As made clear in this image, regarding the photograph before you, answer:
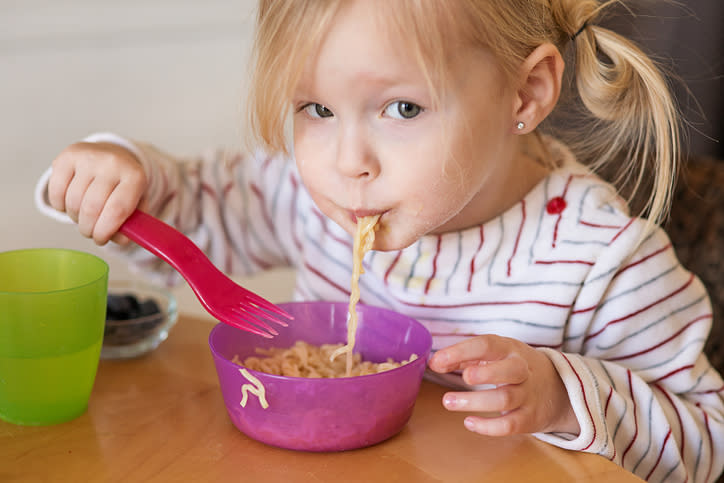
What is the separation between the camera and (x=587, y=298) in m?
0.91

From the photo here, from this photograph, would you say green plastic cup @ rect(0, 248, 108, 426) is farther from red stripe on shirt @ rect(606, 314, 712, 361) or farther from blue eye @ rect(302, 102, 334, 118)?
red stripe on shirt @ rect(606, 314, 712, 361)

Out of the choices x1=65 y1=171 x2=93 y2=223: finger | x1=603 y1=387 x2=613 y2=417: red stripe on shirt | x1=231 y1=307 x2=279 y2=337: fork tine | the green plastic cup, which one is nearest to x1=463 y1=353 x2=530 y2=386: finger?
x1=603 y1=387 x2=613 y2=417: red stripe on shirt

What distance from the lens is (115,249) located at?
3.59 feet

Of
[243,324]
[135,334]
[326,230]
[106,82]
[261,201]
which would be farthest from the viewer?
[106,82]

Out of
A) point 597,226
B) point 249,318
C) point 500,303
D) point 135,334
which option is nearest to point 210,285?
point 249,318

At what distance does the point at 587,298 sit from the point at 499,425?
27cm

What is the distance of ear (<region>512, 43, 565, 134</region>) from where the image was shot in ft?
2.81

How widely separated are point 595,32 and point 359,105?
0.34 metres

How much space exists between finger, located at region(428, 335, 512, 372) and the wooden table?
0.28 ft

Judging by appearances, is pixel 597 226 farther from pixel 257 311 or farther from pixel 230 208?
pixel 230 208

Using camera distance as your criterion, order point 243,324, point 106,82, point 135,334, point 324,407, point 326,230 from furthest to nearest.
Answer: point 106,82, point 326,230, point 135,334, point 243,324, point 324,407

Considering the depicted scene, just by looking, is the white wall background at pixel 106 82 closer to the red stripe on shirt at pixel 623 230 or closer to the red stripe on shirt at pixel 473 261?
the red stripe on shirt at pixel 473 261

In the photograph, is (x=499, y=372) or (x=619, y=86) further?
(x=619, y=86)

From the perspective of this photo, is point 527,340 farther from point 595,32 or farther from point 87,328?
point 87,328
